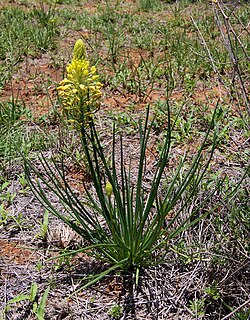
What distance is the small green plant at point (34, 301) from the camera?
175cm

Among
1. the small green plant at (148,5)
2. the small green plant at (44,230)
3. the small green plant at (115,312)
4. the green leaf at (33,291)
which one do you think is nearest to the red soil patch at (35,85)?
the small green plant at (44,230)

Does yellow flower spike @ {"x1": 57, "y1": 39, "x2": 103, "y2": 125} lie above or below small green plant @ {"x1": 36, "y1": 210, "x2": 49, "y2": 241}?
above

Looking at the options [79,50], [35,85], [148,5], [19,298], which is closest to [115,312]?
[19,298]

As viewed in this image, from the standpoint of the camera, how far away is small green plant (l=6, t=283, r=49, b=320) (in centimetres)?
175

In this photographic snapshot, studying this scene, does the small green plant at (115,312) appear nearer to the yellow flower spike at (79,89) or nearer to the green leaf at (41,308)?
the green leaf at (41,308)

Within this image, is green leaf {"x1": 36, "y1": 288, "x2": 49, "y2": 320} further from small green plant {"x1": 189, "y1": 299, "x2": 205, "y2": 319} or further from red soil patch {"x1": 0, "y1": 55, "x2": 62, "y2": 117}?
red soil patch {"x1": 0, "y1": 55, "x2": 62, "y2": 117}

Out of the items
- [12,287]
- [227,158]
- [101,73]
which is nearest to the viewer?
[12,287]

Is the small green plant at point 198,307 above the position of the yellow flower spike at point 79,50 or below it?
below

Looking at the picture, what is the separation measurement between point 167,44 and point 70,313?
11.2 feet

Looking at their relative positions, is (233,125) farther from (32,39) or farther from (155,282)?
(32,39)

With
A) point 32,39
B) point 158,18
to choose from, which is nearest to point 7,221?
point 32,39

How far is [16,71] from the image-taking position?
3912 mm

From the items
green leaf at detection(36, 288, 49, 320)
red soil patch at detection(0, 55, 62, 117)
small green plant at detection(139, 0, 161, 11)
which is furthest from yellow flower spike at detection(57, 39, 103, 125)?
small green plant at detection(139, 0, 161, 11)

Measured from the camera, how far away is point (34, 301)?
185 cm
